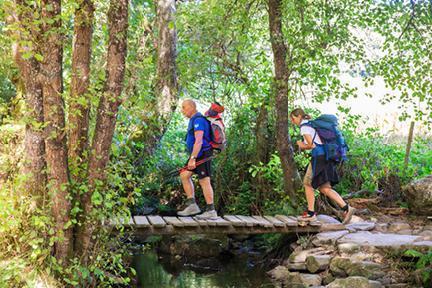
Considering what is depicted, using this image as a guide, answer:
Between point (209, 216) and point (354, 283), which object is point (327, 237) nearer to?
point (354, 283)

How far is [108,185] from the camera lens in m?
5.44

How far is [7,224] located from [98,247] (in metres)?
0.93

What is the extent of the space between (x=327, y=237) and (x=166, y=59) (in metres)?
4.97

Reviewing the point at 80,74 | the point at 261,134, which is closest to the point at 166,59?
the point at 261,134

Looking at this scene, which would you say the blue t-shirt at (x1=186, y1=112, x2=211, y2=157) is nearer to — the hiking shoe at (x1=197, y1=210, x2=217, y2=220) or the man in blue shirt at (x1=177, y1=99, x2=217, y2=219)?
the man in blue shirt at (x1=177, y1=99, x2=217, y2=219)

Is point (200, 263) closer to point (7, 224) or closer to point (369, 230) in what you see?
point (369, 230)

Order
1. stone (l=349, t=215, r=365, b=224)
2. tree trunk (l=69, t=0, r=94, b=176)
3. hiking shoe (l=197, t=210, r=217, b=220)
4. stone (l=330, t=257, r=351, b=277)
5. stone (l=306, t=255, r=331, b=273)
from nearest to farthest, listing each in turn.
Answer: tree trunk (l=69, t=0, r=94, b=176) < stone (l=330, t=257, r=351, b=277) < stone (l=306, t=255, r=331, b=273) < hiking shoe (l=197, t=210, r=217, b=220) < stone (l=349, t=215, r=365, b=224)

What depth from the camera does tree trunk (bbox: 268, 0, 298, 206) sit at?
31.1 ft

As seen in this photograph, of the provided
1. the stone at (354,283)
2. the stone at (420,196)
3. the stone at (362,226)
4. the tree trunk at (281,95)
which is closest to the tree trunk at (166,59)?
the tree trunk at (281,95)

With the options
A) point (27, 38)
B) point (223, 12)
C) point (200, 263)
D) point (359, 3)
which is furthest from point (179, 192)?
point (27, 38)

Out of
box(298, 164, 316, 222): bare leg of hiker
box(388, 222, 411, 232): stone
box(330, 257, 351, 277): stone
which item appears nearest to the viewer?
box(330, 257, 351, 277): stone

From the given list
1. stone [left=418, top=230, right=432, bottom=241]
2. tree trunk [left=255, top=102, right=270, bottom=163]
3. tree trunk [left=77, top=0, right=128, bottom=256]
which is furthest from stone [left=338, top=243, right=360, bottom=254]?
tree trunk [left=77, top=0, right=128, bottom=256]

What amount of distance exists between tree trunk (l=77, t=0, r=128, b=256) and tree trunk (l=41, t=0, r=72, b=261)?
0.29m

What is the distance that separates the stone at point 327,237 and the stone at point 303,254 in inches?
4.5
